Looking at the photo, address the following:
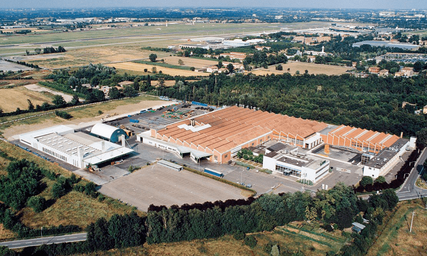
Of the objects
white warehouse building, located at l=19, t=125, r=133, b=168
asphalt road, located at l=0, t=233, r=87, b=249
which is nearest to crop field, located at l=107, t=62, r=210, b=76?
white warehouse building, located at l=19, t=125, r=133, b=168

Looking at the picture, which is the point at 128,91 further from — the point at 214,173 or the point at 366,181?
the point at 366,181

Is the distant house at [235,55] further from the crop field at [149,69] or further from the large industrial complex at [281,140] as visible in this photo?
the large industrial complex at [281,140]

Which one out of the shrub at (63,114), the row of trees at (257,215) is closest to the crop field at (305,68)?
the shrub at (63,114)

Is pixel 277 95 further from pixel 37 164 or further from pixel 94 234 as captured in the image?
pixel 94 234

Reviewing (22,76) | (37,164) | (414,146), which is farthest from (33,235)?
(22,76)

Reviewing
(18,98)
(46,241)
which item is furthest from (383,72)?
(46,241)
